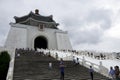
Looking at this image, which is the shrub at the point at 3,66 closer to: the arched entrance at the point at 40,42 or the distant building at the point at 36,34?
the distant building at the point at 36,34

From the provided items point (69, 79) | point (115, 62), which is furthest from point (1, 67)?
point (115, 62)

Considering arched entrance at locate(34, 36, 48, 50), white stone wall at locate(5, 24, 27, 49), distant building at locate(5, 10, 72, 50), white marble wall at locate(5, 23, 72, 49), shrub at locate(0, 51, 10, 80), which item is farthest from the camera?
arched entrance at locate(34, 36, 48, 50)

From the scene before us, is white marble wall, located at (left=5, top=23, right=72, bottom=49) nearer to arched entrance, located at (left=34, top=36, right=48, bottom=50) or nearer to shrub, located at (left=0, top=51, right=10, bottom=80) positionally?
→ arched entrance, located at (left=34, top=36, right=48, bottom=50)

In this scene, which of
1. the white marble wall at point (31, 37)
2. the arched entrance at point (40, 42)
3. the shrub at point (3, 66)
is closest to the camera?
the shrub at point (3, 66)

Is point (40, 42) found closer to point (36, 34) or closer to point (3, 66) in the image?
point (36, 34)

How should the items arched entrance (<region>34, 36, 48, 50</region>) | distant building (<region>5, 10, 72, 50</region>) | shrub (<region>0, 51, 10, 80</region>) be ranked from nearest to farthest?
shrub (<region>0, 51, 10, 80</region>), distant building (<region>5, 10, 72, 50</region>), arched entrance (<region>34, 36, 48, 50</region>)

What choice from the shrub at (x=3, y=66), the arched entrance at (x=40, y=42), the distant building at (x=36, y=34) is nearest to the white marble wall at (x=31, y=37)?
the distant building at (x=36, y=34)

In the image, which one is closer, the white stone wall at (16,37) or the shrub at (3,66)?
the shrub at (3,66)

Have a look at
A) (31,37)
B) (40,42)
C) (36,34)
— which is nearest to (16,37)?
(31,37)

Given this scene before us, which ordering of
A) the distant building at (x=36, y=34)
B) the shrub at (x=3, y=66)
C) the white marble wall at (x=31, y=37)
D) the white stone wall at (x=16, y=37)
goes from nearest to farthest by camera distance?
1. the shrub at (x=3, y=66)
2. the white stone wall at (x=16, y=37)
3. the white marble wall at (x=31, y=37)
4. the distant building at (x=36, y=34)

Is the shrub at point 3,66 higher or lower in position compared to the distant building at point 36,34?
lower

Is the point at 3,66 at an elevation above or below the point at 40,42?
below

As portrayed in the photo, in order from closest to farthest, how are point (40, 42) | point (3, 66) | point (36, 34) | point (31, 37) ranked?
1. point (3, 66)
2. point (31, 37)
3. point (36, 34)
4. point (40, 42)

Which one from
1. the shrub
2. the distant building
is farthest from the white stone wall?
the shrub
